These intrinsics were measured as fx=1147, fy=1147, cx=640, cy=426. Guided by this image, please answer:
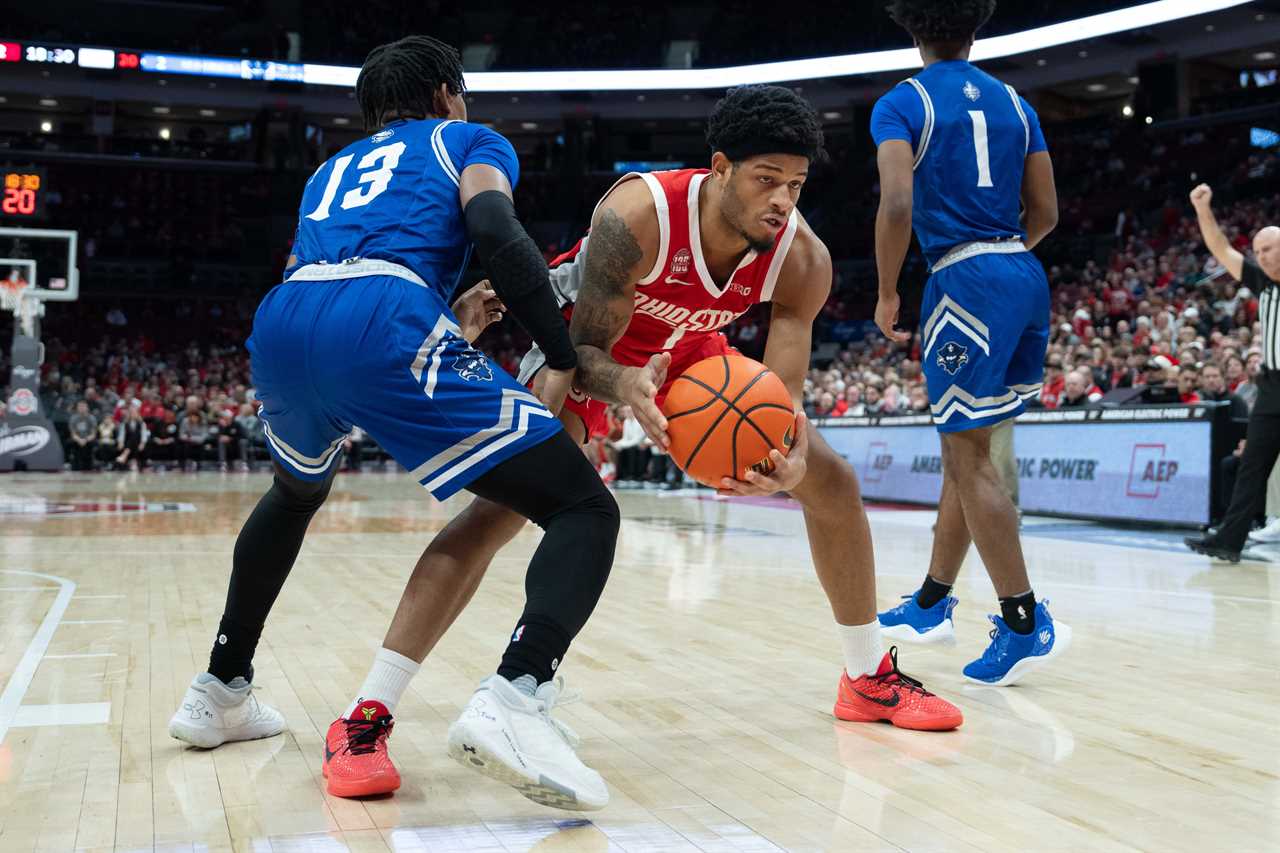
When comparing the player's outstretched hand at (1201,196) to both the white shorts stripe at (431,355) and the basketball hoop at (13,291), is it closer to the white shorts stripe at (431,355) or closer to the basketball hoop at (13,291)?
the white shorts stripe at (431,355)

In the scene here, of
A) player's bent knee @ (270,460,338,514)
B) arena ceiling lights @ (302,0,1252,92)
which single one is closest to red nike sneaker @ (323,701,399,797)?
player's bent knee @ (270,460,338,514)

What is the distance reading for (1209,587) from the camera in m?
6.17

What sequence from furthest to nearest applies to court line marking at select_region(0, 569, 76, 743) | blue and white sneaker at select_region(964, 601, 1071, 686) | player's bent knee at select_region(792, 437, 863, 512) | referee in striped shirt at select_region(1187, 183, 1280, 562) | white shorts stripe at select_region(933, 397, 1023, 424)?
1. referee in striped shirt at select_region(1187, 183, 1280, 562)
2. white shorts stripe at select_region(933, 397, 1023, 424)
3. blue and white sneaker at select_region(964, 601, 1071, 686)
4. court line marking at select_region(0, 569, 76, 743)
5. player's bent knee at select_region(792, 437, 863, 512)

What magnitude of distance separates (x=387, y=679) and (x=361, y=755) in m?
0.18

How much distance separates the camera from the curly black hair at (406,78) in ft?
9.21

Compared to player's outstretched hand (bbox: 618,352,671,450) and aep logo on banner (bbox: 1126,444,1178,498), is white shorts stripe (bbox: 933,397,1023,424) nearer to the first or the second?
player's outstretched hand (bbox: 618,352,671,450)

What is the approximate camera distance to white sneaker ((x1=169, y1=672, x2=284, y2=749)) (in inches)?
112

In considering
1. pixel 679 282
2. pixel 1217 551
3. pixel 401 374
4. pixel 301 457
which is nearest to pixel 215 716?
pixel 301 457

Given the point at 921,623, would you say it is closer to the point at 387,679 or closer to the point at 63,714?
the point at 387,679

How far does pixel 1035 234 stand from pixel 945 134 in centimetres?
54

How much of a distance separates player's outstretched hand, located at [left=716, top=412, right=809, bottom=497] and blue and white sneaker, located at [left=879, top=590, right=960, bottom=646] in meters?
1.74

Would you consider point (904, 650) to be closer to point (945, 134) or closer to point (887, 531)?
point (945, 134)

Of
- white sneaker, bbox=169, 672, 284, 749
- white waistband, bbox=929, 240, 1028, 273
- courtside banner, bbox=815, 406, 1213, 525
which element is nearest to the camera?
white sneaker, bbox=169, 672, 284, 749

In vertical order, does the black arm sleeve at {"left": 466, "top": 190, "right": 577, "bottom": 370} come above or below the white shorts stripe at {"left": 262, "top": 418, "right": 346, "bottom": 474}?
above
